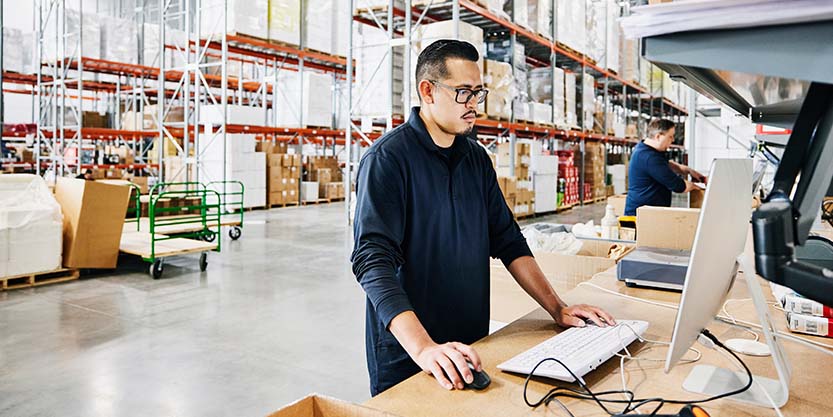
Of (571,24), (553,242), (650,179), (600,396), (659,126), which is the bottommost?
(600,396)

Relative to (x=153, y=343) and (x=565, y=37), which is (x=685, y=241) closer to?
(x=153, y=343)

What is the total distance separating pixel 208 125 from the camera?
11.6 metres

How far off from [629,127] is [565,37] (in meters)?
7.17

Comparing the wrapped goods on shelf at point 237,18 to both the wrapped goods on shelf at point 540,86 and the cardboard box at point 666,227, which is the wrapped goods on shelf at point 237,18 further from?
the cardboard box at point 666,227

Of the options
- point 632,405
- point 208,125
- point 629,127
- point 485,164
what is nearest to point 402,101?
point 208,125

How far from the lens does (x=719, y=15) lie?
812 millimetres

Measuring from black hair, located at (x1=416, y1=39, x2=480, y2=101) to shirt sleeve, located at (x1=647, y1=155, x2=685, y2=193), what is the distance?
378cm

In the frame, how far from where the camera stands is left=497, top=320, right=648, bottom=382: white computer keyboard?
52.1 inches

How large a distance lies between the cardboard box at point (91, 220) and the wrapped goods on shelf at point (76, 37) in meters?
7.25

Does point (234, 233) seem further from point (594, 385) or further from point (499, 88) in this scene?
point (594, 385)

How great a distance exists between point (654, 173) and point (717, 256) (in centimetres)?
442

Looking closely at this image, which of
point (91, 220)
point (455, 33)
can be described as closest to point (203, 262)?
point (91, 220)

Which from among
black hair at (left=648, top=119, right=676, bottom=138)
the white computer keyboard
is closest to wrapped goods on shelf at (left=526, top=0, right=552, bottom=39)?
black hair at (left=648, top=119, right=676, bottom=138)

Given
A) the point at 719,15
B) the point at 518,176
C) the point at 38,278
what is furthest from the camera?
the point at 518,176
